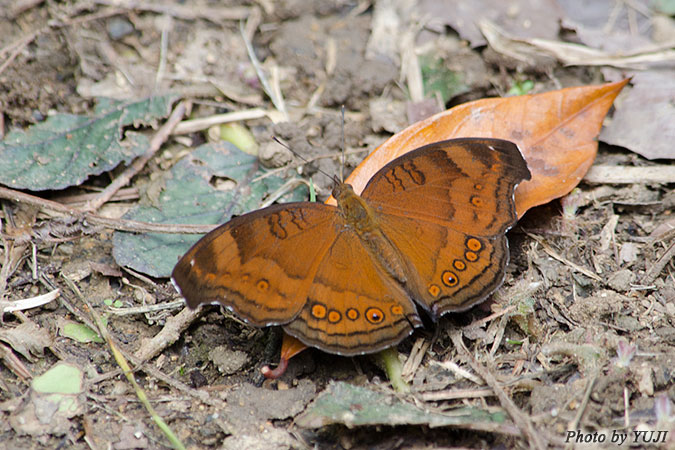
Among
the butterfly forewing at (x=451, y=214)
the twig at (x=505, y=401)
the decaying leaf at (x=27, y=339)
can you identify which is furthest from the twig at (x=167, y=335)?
the twig at (x=505, y=401)

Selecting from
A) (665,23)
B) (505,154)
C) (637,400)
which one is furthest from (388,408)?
(665,23)

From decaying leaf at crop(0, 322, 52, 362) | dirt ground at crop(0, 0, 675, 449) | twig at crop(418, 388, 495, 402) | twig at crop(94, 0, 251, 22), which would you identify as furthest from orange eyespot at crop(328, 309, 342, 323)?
twig at crop(94, 0, 251, 22)

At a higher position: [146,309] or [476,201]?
[476,201]

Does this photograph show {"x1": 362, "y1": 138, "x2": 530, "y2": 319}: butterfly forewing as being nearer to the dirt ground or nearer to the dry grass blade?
the dirt ground

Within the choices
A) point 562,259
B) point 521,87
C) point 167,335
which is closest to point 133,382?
point 167,335

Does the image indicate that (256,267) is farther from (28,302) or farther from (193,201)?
(28,302)

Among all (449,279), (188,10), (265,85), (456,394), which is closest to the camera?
(456,394)
